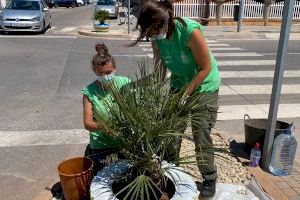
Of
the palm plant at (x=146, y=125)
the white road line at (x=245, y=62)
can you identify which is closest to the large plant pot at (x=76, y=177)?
the palm plant at (x=146, y=125)

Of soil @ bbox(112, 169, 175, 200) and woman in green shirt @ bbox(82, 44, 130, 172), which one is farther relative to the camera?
woman in green shirt @ bbox(82, 44, 130, 172)

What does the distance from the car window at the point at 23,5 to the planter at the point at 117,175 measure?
15.9 meters

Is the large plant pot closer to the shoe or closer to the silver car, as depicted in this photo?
the shoe

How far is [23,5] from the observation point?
17562mm

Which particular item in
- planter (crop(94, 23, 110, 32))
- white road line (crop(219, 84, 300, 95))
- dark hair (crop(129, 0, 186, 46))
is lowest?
white road line (crop(219, 84, 300, 95))

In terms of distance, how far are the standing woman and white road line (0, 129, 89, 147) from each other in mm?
2266

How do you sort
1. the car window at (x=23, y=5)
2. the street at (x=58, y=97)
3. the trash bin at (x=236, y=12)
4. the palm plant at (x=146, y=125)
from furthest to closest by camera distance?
1. the trash bin at (x=236, y=12)
2. the car window at (x=23, y=5)
3. the street at (x=58, y=97)
4. the palm plant at (x=146, y=125)

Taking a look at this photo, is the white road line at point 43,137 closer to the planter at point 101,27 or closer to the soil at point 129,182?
the soil at point 129,182

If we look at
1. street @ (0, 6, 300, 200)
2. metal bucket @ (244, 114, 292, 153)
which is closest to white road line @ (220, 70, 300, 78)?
street @ (0, 6, 300, 200)

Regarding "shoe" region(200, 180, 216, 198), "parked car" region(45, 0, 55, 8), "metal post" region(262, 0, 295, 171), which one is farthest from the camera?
"parked car" region(45, 0, 55, 8)

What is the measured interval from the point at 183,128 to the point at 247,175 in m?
1.67

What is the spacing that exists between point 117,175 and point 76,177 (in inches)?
21.0

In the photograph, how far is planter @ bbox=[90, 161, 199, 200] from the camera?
103 inches

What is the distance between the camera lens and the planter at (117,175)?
261cm
